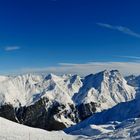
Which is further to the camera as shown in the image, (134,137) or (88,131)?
(88,131)

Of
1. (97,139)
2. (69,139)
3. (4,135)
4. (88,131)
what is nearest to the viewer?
(4,135)

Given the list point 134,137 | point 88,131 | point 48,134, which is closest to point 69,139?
point 48,134

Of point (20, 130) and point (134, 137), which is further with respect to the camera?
point (20, 130)

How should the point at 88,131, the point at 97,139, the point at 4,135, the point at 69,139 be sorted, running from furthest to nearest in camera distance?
A: the point at 88,131 → the point at 69,139 → the point at 97,139 → the point at 4,135

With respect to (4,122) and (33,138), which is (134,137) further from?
(4,122)

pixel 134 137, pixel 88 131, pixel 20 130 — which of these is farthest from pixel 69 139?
pixel 88 131

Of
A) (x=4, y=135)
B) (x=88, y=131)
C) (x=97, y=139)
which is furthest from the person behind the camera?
(x=88, y=131)

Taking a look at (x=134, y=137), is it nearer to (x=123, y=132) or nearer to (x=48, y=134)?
(x=123, y=132)

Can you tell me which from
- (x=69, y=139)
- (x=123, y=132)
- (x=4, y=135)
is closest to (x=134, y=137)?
(x=123, y=132)

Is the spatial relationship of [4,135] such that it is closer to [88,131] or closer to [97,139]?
[97,139]
